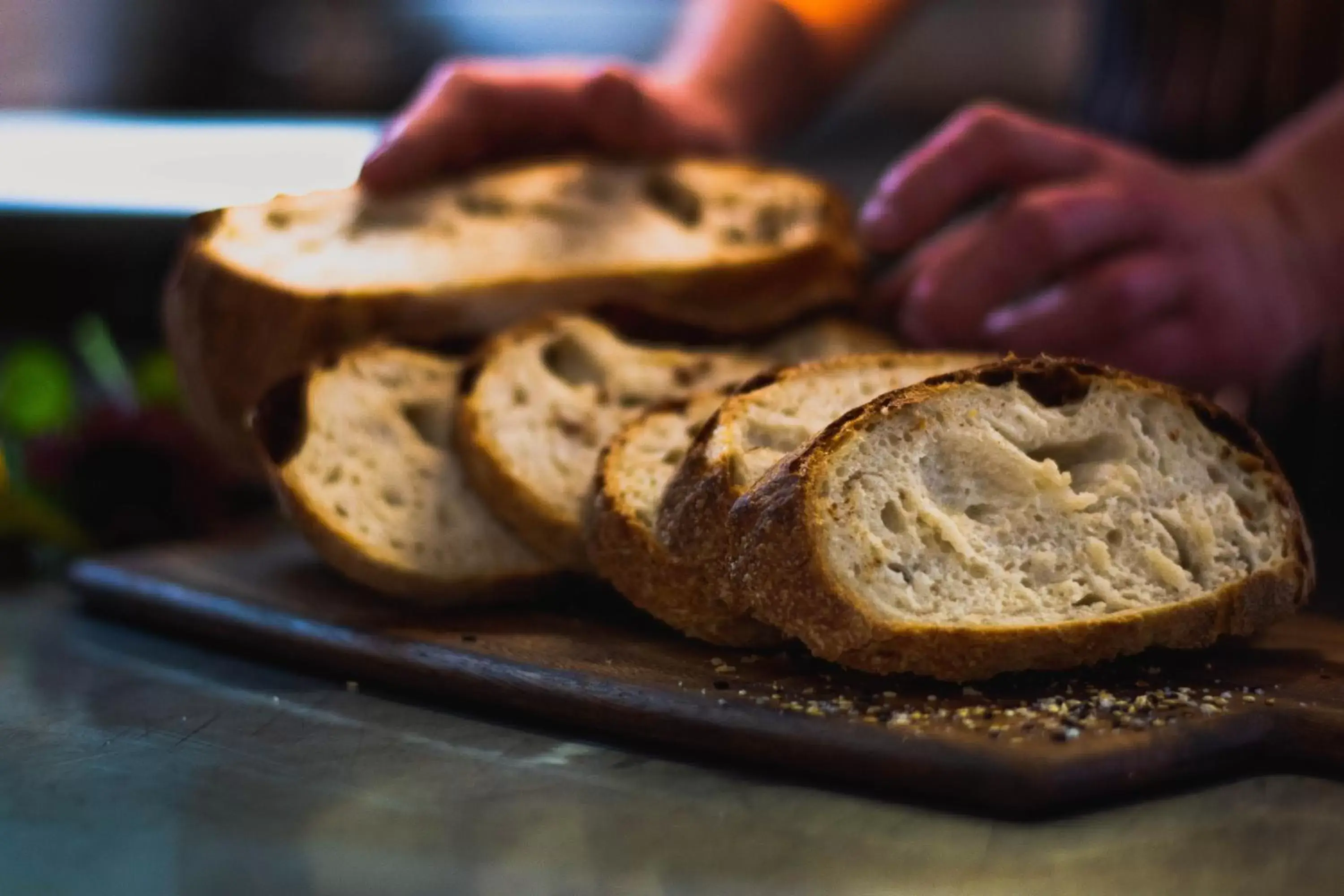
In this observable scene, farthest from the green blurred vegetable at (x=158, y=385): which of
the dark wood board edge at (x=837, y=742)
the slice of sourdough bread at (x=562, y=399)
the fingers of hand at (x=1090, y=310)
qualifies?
the fingers of hand at (x=1090, y=310)

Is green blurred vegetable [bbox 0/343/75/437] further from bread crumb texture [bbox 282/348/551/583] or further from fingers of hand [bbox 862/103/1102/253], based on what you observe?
fingers of hand [bbox 862/103/1102/253]

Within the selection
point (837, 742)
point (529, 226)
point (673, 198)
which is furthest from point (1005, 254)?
point (837, 742)

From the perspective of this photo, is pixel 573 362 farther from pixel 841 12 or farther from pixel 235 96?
pixel 235 96

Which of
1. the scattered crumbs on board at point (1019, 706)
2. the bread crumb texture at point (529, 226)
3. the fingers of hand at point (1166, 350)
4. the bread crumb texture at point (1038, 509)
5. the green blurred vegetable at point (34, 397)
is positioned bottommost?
the green blurred vegetable at point (34, 397)

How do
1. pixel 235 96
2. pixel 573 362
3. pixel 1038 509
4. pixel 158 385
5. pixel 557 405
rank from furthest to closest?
1. pixel 235 96
2. pixel 158 385
3. pixel 573 362
4. pixel 557 405
5. pixel 1038 509

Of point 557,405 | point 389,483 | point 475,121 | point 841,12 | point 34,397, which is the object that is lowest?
point 34,397

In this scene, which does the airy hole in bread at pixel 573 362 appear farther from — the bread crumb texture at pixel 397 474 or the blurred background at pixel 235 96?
the blurred background at pixel 235 96

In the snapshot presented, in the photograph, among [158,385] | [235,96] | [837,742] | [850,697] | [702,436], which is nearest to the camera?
[837,742]
